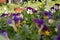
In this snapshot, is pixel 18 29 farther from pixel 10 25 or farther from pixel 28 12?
pixel 28 12

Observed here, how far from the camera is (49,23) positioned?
929mm

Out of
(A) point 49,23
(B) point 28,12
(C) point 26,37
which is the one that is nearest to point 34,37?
(C) point 26,37

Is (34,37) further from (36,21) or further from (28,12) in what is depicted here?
(28,12)

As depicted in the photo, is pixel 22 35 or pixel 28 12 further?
pixel 28 12

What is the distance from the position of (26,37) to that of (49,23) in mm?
154

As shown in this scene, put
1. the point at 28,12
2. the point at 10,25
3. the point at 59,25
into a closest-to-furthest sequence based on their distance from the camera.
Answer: the point at 59,25 → the point at 10,25 → the point at 28,12

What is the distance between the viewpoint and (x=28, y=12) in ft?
3.95

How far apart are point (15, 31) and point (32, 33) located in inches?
3.7

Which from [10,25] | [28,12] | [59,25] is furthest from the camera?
[28,12]

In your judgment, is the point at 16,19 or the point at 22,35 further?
the point at 16,19

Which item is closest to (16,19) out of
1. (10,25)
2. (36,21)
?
(10,25)

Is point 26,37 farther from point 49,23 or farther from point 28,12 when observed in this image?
point 28,12

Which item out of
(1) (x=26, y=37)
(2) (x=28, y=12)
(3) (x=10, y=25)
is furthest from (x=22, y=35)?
(2) (x=28, y=12)

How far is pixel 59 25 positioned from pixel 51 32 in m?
0.06
